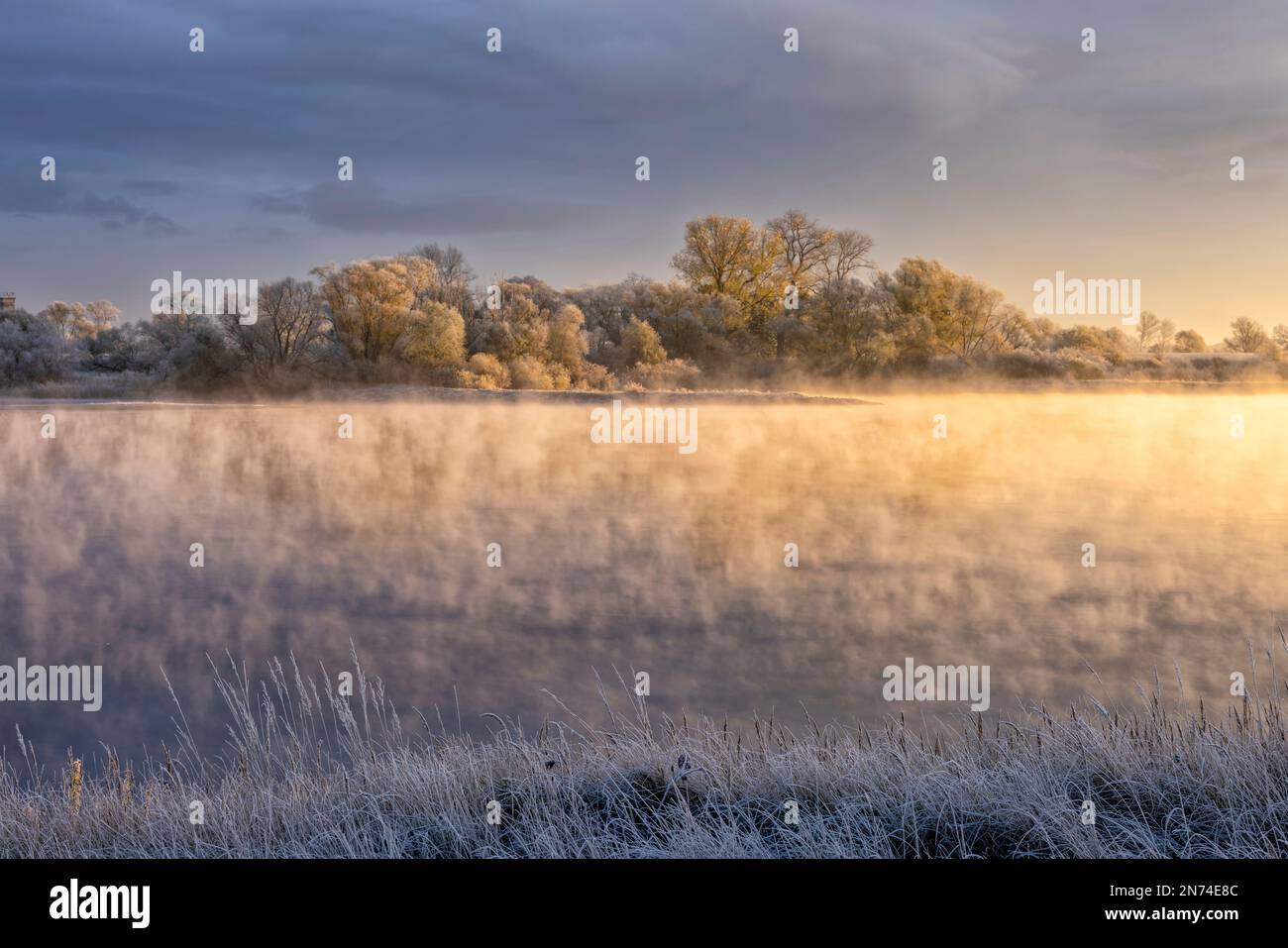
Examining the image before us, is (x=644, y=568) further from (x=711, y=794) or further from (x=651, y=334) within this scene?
(x=651, y=334)

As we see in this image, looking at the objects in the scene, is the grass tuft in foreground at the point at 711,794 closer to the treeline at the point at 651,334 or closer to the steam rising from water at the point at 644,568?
the steam rising from water at the point at 644,568

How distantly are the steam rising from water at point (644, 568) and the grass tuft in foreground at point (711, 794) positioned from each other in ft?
3.87

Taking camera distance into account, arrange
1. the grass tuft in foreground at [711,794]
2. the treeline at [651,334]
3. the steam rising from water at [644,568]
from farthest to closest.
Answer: the treeline at [651,334]
the steam rising from water at [644,568]
the grass tuft in foreground at [711,794]

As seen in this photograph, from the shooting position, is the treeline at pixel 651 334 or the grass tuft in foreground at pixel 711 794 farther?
the treeline at pixel 651 334

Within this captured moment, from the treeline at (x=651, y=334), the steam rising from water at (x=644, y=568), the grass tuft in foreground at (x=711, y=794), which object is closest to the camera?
the grass tuft in foreground at (x=711, y=794)

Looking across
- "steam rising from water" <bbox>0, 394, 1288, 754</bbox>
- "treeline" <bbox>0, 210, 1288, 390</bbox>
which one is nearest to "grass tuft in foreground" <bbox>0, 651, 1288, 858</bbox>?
"steam rising from water" <bbox>0, 394, 1288, 754</bbox>

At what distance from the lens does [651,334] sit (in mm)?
30031

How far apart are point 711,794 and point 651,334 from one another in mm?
26284

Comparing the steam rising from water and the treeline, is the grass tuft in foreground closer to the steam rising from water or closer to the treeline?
the steam rising from water

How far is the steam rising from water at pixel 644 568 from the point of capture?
311 inches

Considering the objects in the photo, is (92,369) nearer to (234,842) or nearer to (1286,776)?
(234,842)

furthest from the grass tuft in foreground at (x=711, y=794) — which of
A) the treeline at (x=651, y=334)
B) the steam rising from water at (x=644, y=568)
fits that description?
the treeline at (x=651, y=334)
